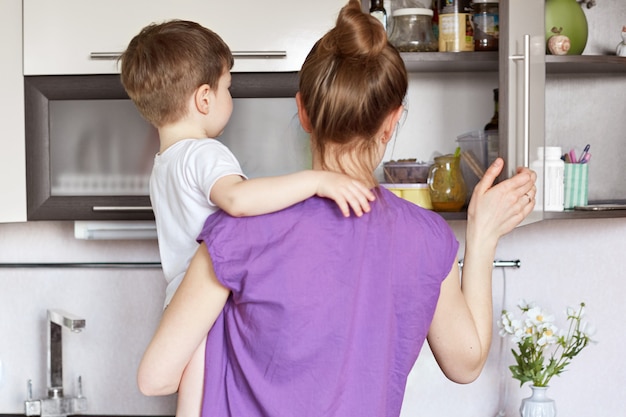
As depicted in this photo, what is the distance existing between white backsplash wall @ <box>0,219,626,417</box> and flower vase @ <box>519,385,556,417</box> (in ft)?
0.59

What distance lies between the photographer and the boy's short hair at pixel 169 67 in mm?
1545

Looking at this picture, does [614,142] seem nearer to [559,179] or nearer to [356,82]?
[559,179]

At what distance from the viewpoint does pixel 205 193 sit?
1.42m

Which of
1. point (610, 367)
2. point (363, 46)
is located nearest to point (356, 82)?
point (363, 46)

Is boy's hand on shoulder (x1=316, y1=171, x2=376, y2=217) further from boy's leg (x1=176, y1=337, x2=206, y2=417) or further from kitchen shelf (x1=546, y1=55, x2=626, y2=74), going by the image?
kitchen shelf (x1=546, y1=55, x2=626, y2=74)

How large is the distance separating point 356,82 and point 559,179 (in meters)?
1.00

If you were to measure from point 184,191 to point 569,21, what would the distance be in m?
1.08

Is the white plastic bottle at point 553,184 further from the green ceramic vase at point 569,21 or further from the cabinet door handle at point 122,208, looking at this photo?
the cabinet door handle at point 122,208

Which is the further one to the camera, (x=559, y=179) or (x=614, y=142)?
(x=614, y=142)

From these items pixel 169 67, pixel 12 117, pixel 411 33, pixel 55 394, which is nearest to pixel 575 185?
pixel 411 33

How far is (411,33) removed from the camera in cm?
200

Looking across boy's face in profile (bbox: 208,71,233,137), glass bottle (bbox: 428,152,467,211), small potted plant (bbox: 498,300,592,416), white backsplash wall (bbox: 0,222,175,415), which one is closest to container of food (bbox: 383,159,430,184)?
glass bottle (bbox: 428,152,467,211)

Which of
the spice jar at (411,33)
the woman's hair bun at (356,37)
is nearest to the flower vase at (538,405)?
the spice jar at (411,33)

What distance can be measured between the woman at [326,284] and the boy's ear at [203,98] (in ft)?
1.39
